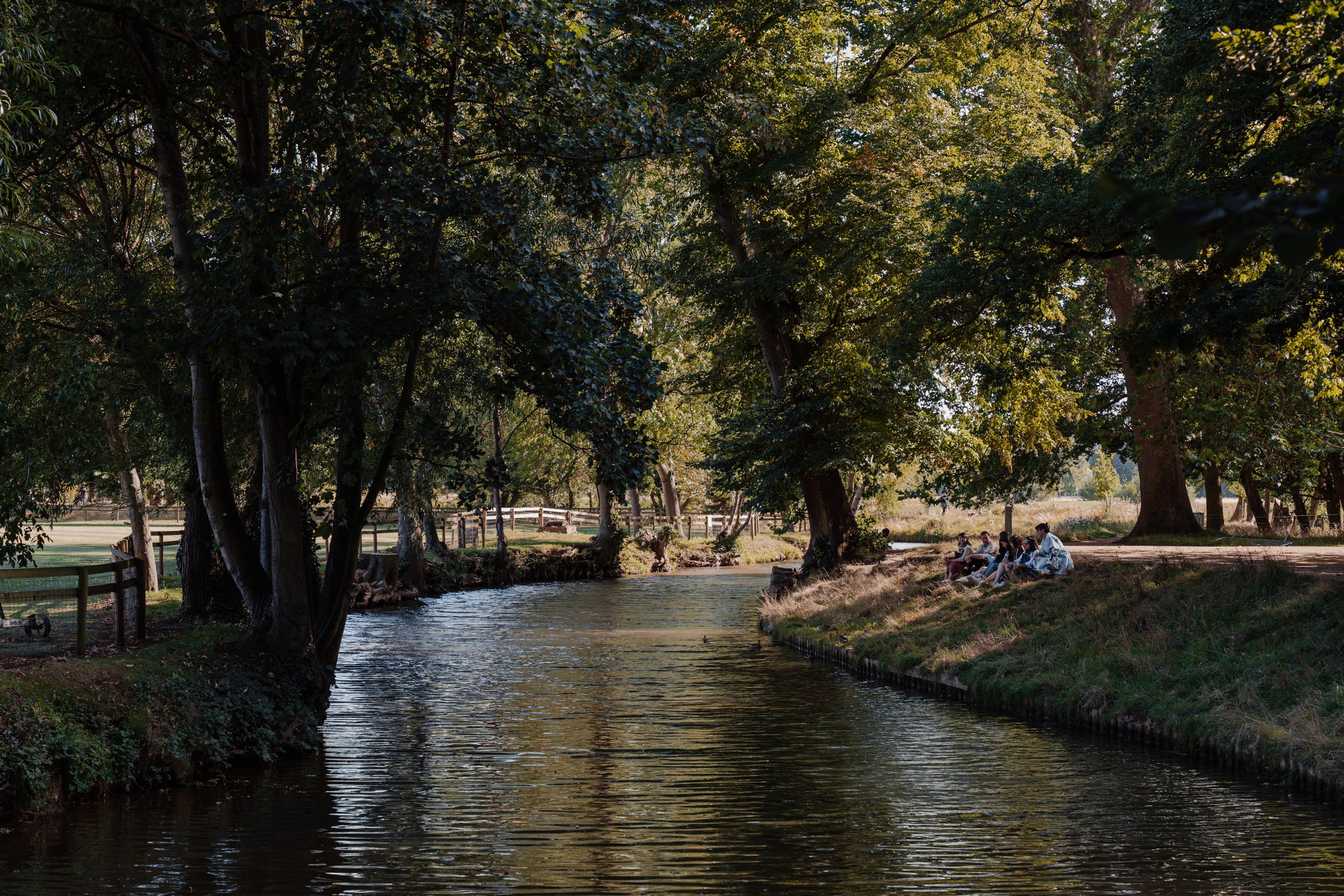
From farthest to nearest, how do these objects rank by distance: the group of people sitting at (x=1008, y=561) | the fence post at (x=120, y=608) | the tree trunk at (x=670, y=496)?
the tree trunk at (x=670, y=496) < the group of people sitting at (x=1008, y=561) < the fence post at (x=120, y=608)

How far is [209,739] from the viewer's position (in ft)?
39.1

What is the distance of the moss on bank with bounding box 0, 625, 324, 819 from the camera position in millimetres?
10078

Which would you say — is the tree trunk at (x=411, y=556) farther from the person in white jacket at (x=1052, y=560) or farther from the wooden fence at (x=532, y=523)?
the person in white jacket at (x=1052, y=560)

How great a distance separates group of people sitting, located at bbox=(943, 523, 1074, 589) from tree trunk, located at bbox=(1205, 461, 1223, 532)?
373 inches

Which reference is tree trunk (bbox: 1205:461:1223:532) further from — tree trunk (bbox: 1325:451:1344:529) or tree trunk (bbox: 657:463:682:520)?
tree trunk (bbox: 657:463:682:520)

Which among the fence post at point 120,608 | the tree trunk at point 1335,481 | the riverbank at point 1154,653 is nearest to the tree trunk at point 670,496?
the tree trunk at point 1335,481

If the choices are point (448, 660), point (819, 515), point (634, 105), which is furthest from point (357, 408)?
Result: point (819, 515)

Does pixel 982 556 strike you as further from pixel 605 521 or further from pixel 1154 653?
pixel 605 521

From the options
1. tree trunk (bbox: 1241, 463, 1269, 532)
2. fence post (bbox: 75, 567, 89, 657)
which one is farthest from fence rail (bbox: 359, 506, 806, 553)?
fence post (bbox: 75, 567, 89, 657)

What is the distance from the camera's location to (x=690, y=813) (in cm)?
1043

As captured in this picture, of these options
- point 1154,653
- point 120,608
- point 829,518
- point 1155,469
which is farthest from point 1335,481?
point 120,608

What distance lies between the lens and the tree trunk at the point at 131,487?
18.8 meters

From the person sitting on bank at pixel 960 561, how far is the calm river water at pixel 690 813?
5.54 meters

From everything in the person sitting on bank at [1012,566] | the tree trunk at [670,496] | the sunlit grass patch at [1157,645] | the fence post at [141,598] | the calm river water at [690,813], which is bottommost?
the calm river water at [690,813]
